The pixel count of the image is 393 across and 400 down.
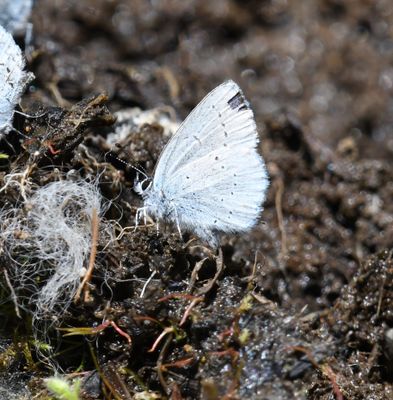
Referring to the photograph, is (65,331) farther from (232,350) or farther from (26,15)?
(26,15)

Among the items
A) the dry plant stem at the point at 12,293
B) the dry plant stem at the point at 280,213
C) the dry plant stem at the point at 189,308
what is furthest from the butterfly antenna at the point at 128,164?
the dry plant stem at the point at 280,213

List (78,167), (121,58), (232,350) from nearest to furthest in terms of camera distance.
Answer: (232,350)
(78,167)
(121,58)

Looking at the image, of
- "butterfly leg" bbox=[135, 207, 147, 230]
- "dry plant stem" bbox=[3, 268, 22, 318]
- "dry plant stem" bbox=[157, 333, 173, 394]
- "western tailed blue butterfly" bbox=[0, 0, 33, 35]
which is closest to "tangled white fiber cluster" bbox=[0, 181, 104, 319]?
"dry plant stem" bbox=[3, 268, 22, 318]

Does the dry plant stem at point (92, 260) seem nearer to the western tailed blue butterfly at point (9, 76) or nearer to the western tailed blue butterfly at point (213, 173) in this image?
the western tailed blue butterfly at point (213, 173)

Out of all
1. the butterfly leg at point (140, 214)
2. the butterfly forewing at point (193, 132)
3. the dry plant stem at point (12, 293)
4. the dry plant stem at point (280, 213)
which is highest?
the butterfly forewing at point (193, 132)

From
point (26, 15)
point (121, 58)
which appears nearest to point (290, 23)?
point (121, 58)

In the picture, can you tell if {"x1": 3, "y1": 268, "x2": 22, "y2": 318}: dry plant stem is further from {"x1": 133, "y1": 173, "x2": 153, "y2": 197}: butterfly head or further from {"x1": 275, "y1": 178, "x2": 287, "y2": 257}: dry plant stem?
{"x1": 275, "y1": 178, "x2": 287, "y2": 257}: dry plant stem

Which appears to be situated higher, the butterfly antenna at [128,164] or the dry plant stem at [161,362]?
the butterfly antenna at [128,164]
